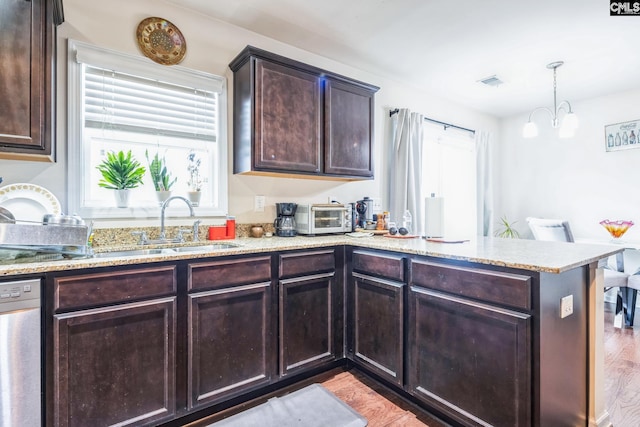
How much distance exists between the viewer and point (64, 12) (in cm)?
193

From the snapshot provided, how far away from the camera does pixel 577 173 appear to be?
4191 mm

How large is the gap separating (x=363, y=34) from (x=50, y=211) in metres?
2.49

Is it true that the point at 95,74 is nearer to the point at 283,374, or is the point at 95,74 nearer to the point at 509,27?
the point at 283,374

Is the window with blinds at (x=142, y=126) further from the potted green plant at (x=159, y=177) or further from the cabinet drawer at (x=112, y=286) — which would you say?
the cabinet drawer at (x=112, y=286)

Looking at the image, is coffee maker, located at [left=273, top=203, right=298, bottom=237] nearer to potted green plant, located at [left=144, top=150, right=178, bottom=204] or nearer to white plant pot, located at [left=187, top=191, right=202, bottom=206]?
white plant pot, located at [left=187, top=191, right=202, bottom=206]

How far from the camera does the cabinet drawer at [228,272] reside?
5.69 feet

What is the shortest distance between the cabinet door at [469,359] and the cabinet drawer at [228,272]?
91cm

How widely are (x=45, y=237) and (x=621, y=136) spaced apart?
546cm

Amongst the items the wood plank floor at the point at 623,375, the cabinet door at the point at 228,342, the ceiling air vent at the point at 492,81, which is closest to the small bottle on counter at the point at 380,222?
the cabinet door at the point at 228,342

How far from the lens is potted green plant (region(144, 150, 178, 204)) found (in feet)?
7.14

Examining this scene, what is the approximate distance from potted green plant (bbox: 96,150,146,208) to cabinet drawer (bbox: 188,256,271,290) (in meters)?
0.77

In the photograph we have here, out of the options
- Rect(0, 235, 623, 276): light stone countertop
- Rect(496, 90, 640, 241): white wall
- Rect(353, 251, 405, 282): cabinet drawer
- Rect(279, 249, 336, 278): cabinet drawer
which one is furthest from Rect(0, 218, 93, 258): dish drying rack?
Rect(496, 90, 640, 241): white wall

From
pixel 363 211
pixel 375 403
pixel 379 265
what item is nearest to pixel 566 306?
pixel 379 265

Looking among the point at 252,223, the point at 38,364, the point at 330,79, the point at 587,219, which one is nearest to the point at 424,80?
the point at 330,79
